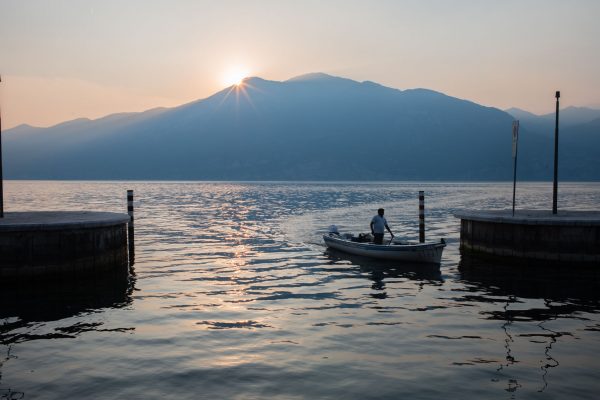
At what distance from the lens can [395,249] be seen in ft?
68.9

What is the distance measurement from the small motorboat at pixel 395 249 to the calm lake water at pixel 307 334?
43cm

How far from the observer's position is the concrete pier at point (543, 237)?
64.2 ft

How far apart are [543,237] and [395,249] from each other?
5.51 meters

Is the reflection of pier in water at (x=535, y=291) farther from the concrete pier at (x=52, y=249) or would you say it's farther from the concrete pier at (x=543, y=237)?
the concrete pier at (x=52, y=249)

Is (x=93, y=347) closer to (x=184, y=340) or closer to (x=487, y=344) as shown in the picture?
(x=184, y=340)

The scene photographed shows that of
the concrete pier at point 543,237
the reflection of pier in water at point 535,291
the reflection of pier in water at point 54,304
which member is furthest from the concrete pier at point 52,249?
the concrete pier at point 543,237

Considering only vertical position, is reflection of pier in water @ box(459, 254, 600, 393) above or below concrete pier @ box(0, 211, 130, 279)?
below

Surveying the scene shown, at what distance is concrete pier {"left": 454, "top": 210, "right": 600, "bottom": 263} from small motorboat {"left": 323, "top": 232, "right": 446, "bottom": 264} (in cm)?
289

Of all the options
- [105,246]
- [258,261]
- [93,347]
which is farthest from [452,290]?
[105,246]

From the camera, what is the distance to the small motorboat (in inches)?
797

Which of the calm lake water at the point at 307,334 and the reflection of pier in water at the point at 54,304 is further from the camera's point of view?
the reflection of pier in water at the point at 54,304

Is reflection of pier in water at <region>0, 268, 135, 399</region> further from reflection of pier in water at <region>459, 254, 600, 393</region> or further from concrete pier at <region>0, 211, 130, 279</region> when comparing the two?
reflection of pier in water at <region>459, 254, 600, 393</region>

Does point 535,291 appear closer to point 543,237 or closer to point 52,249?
point 543,237

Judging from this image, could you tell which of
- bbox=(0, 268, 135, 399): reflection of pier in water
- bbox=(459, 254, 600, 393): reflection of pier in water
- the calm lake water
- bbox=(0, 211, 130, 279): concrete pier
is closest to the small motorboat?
the calm lake water
